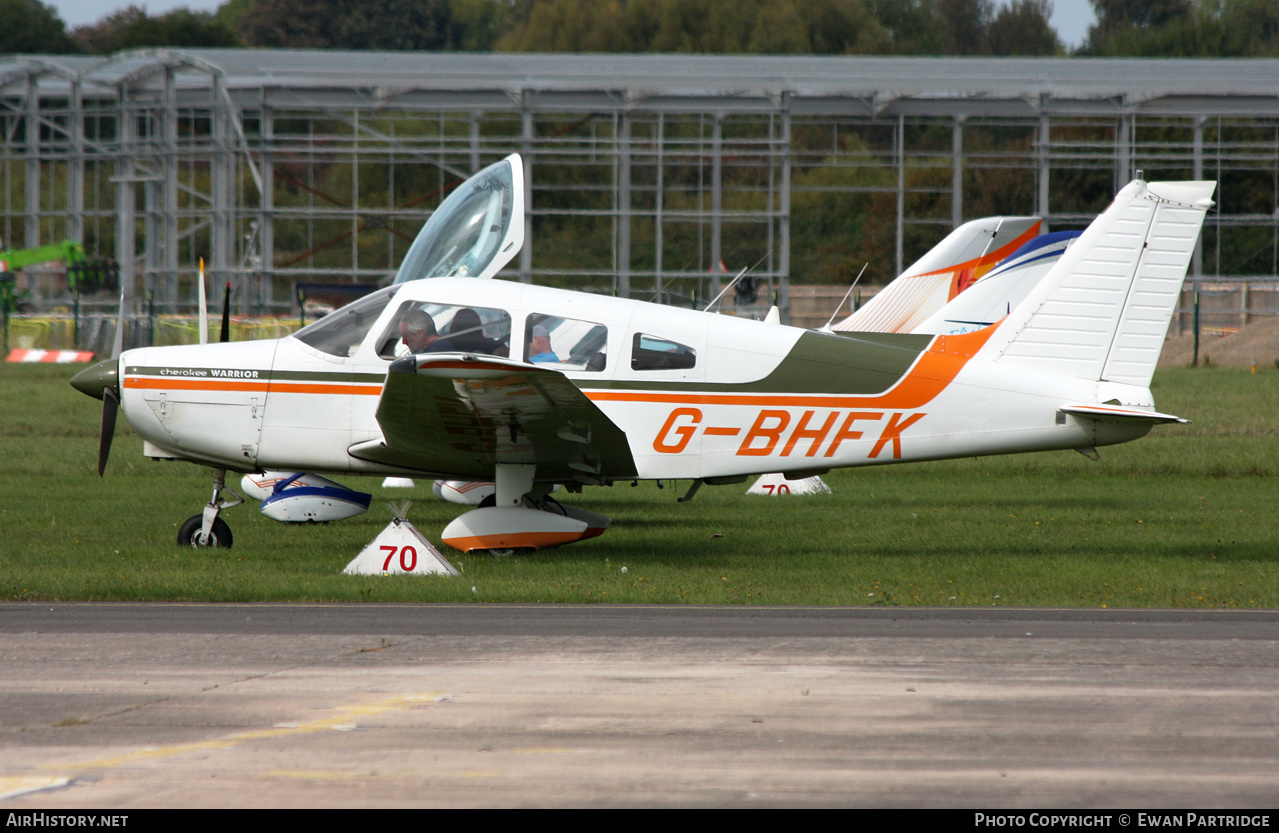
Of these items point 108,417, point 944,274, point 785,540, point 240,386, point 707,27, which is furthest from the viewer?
point 707,27

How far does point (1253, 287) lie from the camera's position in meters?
37.3

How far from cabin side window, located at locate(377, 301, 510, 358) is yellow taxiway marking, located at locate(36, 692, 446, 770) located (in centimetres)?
452

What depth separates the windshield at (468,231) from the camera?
12.8m

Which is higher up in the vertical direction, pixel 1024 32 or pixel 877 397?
pixel 1024 32

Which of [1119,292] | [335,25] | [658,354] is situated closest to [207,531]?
[658,354]

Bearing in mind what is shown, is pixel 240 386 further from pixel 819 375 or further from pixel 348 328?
pixel 819 375

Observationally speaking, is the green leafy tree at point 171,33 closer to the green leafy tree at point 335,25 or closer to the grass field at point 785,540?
the green leafy tree at point 335,25

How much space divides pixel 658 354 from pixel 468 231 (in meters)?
3.38

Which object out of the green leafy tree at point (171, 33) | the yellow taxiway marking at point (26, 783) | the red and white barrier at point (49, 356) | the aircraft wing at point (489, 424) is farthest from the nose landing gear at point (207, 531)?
the green leafy tree at point (171, 33)

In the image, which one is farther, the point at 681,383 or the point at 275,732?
the point at 681,383

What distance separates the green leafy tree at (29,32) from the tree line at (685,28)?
0.08 m

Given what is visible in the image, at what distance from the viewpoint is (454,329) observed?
402 inches

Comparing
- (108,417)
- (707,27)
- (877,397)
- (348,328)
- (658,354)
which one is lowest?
(108,417)

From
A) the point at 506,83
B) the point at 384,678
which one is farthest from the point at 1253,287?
the point at 384,678
